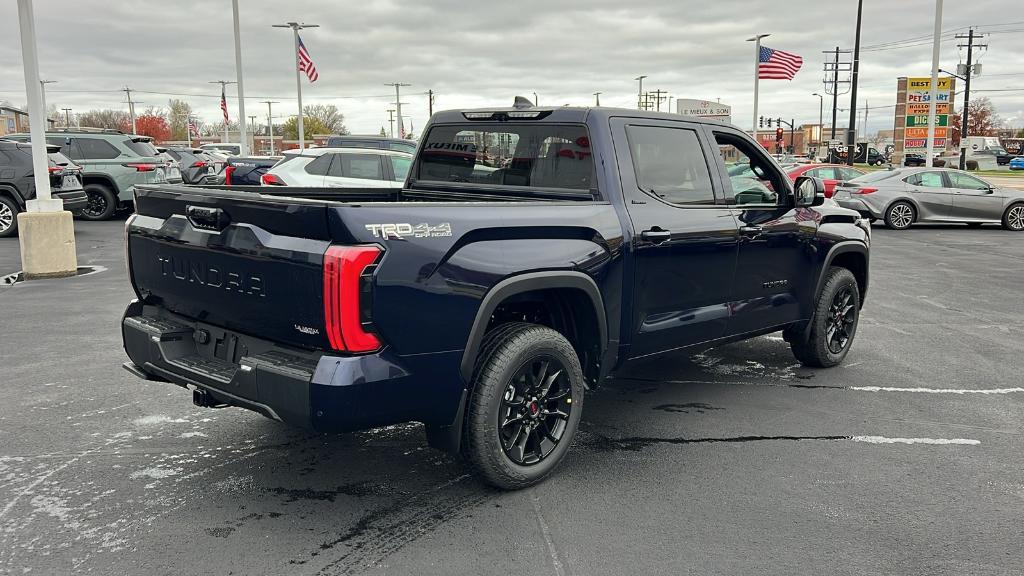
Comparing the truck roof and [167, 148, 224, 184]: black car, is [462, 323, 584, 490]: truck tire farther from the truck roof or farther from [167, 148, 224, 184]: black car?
[167, 148, 224, 184]: black car

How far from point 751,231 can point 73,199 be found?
13.3 meters

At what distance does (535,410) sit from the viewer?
409 centimetres

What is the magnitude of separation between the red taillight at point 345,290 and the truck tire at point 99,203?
17.3 meters

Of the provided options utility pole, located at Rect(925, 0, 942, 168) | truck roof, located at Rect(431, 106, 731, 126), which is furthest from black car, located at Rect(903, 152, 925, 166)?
truck roof, located at Rect(431, 106, 731, 126)

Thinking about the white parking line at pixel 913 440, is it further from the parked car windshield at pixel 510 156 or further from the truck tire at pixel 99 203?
the truck tire at pixel 99 203

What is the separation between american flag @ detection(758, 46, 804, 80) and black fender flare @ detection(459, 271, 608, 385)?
96.1 ft

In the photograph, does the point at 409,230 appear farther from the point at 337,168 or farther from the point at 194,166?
the point at 194,166

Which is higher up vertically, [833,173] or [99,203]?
[833,173]

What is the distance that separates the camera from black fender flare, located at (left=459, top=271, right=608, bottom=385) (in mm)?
3691

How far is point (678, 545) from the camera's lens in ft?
11.5

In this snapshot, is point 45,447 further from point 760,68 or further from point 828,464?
point 760,68

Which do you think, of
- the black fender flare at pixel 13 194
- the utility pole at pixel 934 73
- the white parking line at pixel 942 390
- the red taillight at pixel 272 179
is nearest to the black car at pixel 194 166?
the black fender flare at pixel 13 194

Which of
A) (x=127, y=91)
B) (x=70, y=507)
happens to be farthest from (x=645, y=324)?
(x=127, y=91)

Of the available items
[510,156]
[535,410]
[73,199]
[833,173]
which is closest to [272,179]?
[73,199]
